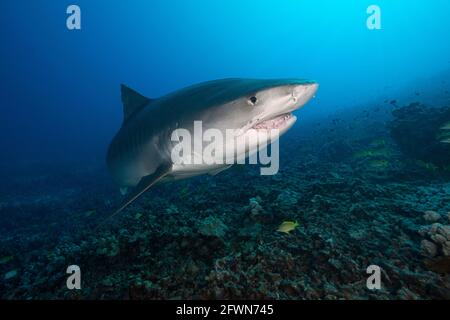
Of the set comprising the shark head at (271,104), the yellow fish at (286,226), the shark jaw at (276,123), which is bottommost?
the yellow fish at (286,226)

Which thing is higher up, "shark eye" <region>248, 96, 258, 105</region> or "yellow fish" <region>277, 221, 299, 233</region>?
"shark eye" <region>248, 96, 258, 105</region>

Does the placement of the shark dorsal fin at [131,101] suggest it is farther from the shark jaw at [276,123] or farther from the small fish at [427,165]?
the small fish at [427,165]

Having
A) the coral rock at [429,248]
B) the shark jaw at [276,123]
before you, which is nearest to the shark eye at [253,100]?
the shark jaw at [276,123]

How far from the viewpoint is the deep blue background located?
95562 millimetres

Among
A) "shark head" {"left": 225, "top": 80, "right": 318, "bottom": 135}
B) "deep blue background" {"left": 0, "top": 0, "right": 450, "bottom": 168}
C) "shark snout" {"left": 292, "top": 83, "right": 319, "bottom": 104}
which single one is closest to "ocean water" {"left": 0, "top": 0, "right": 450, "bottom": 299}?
"shark head" {"left": 225, "top": 80, "right": 318, "bottom": 135}

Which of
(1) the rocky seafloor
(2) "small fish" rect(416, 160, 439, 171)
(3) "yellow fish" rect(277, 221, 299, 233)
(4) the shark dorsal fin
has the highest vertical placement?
(4) the shark dorsal fin

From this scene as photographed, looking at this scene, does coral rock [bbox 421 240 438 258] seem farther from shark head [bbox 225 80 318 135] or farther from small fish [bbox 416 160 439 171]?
small fish [bbox 416 160 439 171]

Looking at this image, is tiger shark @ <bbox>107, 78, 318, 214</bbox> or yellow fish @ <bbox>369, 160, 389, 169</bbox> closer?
tiger shark @ <bbox>107, 78, 318, 214</bbox>

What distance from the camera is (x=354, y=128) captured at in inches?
580

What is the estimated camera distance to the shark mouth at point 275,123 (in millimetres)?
2789

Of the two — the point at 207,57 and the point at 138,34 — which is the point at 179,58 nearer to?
the point at 207,57

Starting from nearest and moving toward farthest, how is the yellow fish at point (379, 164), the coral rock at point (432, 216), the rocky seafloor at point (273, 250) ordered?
the rocky seafloor at point (273, 250) < the coral rock at point (432, 216) < the yellow fish at point (379, 164)

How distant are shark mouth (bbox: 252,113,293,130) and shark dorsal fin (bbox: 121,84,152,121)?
3.56 m

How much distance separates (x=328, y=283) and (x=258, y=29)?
21507 centimetres
